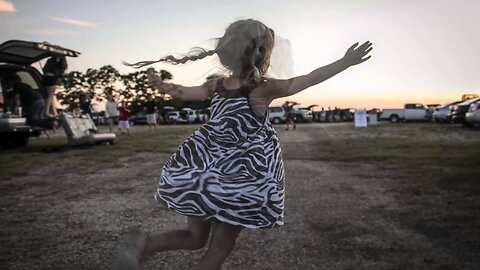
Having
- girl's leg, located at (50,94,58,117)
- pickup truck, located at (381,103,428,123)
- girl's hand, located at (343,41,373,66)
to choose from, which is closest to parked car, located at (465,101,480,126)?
girl's leg, located at (50,94,58,117)

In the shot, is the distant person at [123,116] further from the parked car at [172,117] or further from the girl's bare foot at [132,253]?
the parked car at [172,117]

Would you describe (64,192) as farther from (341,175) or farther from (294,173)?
(341,175)

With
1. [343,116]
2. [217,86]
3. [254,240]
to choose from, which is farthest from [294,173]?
[343,116]

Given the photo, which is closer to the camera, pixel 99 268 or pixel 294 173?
pixel 99 268

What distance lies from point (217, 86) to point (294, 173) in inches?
236

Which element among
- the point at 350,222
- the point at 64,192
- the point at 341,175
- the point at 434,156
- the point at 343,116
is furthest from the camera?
the point at 343,116

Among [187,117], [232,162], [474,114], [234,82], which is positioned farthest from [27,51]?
[187,117]

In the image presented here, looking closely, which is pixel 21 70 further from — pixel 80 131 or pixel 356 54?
pixel 356 54

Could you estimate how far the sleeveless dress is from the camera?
2336mm

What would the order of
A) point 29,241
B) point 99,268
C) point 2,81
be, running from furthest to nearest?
point 2,81
point 29,241
point 99,268

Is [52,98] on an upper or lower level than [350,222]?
upper

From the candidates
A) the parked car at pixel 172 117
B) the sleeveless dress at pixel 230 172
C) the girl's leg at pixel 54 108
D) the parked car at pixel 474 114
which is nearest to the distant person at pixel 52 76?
the girl's leg at pixel 54 108

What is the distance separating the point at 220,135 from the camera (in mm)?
2549

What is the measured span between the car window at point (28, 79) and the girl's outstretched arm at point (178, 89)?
11314 mm
